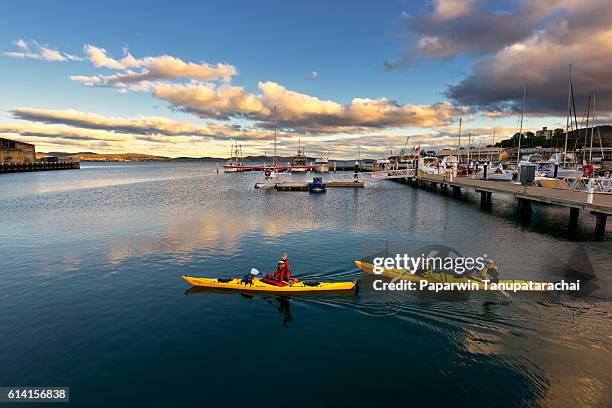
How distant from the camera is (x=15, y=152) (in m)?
162

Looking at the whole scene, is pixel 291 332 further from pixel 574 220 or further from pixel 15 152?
pixel 15 152

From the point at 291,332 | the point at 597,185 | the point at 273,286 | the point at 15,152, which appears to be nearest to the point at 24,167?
the point at 15,152

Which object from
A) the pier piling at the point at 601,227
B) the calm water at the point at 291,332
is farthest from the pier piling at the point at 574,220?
the calm water at the point at 291,332

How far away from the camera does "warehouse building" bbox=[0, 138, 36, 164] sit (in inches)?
6083

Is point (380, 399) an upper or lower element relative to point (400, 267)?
lower

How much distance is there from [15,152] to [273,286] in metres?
200

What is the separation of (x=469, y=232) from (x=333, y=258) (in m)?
17.3

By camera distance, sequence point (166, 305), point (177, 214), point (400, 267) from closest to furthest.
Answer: point (166, 305) < point (400, 267) < point (177, 214)

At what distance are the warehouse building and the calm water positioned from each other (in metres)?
169

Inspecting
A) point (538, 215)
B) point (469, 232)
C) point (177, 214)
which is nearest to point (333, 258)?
point (469, 232)

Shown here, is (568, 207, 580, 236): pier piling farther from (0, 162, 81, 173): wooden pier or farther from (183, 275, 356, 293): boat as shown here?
(0, 162, 81, 173): wooden pier

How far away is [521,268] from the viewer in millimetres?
22312

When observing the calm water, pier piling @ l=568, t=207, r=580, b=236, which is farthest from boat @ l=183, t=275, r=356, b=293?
pier piling @ l=568, t=207, r=580, b=236

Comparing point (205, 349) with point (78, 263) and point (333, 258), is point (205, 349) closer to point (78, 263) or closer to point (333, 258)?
point (333, 258)
